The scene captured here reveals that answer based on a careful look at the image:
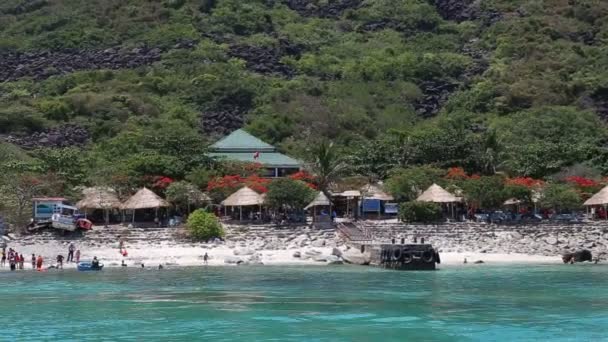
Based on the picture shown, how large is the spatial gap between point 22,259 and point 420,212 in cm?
1891

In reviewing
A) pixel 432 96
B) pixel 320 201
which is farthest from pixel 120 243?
pixel 432 96

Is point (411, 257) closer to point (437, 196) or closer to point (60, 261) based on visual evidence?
point (437, 196)

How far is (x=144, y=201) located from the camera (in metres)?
51.8

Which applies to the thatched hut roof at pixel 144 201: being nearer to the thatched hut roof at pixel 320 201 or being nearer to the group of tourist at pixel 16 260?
the group of tourist at pixel 16 260

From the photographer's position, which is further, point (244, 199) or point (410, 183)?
point (410, 183)

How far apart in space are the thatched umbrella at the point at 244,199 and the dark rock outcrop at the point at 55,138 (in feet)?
107

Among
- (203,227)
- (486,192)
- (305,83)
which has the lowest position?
(203,227)

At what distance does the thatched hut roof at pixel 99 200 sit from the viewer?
172 ft

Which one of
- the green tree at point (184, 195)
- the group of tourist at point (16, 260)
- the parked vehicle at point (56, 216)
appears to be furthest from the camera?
the green tree at point (184, 195)

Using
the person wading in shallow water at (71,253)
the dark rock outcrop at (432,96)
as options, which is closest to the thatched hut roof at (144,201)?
the person wading in shallow water at (71,253)

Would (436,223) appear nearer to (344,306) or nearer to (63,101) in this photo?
(344,306)

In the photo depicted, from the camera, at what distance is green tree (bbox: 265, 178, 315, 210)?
52031mm

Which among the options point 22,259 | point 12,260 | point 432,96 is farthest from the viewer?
point 432,96

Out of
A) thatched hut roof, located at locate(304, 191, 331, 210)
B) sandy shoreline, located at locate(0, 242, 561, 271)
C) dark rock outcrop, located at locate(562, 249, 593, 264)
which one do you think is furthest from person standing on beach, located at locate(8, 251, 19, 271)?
dark rock outcrop, located at locate(562, 249, 593, 264)
